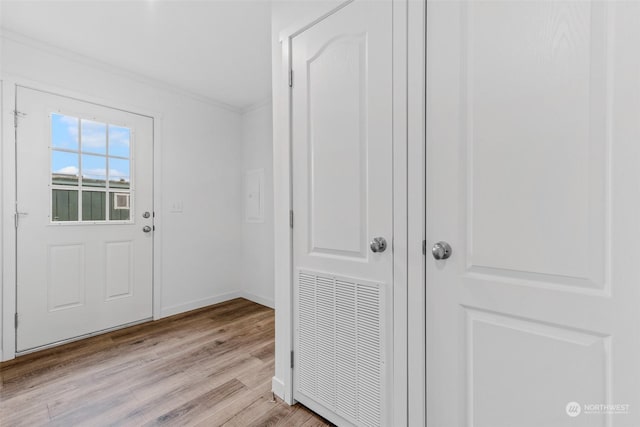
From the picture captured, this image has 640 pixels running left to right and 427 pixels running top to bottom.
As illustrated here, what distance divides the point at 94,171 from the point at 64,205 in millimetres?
373

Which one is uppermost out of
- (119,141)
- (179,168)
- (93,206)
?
(119,141)

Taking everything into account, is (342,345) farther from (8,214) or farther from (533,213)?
(8,214)

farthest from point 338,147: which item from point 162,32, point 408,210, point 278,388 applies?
point 162,32

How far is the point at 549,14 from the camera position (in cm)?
91

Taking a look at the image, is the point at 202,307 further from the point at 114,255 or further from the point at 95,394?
the point at 95,394

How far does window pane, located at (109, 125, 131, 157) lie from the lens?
2.72 metres

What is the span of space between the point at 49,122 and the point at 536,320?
344 cm

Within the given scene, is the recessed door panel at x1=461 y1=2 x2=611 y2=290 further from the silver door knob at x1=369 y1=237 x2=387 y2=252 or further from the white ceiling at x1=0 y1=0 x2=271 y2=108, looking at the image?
the white ceiling at x1=0 y1=0 x2=271 y2=108

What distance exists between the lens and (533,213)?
939 millimetres

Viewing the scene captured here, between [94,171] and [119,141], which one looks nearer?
[94,171]

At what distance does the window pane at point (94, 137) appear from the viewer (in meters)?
2.57

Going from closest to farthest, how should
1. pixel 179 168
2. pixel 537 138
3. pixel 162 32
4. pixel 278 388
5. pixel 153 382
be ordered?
pixel 537 138 < pixel 278 388 < pixel 153 382 < pixel 162 32 < pixel 179 168

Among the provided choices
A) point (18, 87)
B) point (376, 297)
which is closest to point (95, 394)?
point (376, 297)

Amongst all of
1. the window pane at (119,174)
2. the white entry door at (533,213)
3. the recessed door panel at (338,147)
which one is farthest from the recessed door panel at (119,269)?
the white entry door at (533,213)
